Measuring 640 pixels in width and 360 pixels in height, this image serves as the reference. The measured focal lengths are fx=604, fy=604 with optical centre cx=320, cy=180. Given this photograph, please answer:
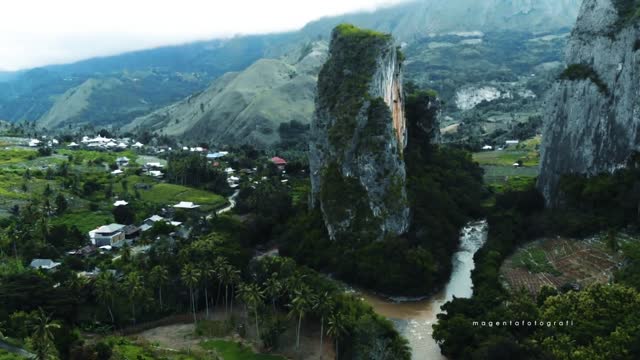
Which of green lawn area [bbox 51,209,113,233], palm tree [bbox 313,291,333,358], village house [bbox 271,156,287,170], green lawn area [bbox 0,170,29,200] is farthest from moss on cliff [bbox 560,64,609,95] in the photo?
green lawn area [bbox 0,170,29,200]

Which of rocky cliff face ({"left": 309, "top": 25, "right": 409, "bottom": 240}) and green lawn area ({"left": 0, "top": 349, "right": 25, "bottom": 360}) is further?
rocky cliff face ({"left": 309, "top": 25, "right": 409, "bottom": 240})

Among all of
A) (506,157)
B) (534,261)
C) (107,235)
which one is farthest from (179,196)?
(506,157)

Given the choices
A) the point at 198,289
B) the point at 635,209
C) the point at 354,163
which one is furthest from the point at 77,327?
the point at 635,209

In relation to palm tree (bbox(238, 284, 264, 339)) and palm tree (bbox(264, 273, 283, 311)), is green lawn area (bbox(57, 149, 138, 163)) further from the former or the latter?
palm tree (bbox(238, 284, 264, 339))

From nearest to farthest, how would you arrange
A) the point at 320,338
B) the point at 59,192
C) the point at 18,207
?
the point at 320,338
the point at 18,207
the point at 59,192

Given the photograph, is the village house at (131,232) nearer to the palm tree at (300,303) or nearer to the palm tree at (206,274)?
the palm tree at (206,274)

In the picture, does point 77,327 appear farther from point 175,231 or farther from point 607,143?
point 607,143
